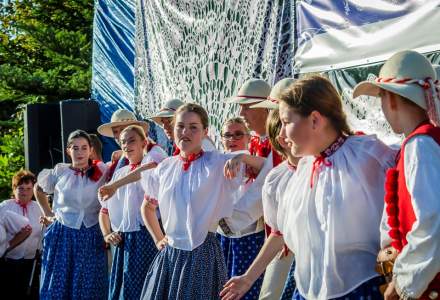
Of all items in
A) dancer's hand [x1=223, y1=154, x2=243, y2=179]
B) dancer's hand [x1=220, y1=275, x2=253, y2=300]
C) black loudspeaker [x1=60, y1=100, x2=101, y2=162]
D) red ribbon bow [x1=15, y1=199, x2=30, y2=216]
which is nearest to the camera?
dancer's hand [x1=220, y1=275, x2=253, y2=300]

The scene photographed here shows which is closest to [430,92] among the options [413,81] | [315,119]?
[413,81]

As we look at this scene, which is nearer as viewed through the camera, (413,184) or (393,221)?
(413,184)

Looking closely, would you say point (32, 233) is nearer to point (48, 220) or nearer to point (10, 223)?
point (10, 223)

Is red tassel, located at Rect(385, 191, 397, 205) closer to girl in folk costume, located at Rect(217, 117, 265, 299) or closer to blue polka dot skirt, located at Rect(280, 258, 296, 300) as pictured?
blue polka dot skirt, located at Rect(280, 258, 296, 300)

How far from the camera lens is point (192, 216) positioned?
3.53 m

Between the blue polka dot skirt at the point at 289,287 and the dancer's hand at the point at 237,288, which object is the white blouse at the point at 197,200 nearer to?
the blue polka dot skirt at the point at 289,287

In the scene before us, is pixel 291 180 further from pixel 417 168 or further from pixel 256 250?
pixel 256 250

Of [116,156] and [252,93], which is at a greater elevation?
[252,93]

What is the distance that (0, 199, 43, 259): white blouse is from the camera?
269 inches

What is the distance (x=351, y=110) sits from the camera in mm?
3904

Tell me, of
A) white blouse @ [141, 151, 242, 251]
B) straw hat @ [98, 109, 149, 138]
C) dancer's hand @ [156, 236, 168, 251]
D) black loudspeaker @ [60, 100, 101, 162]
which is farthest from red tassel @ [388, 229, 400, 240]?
black loudspeaker @ [60, 100, 101, 162]

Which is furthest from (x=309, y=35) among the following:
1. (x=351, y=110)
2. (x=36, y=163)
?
(x=36, y=163)

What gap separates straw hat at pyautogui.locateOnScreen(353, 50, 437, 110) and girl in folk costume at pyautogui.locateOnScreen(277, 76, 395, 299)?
18 cm

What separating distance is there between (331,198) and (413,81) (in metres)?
0.41
